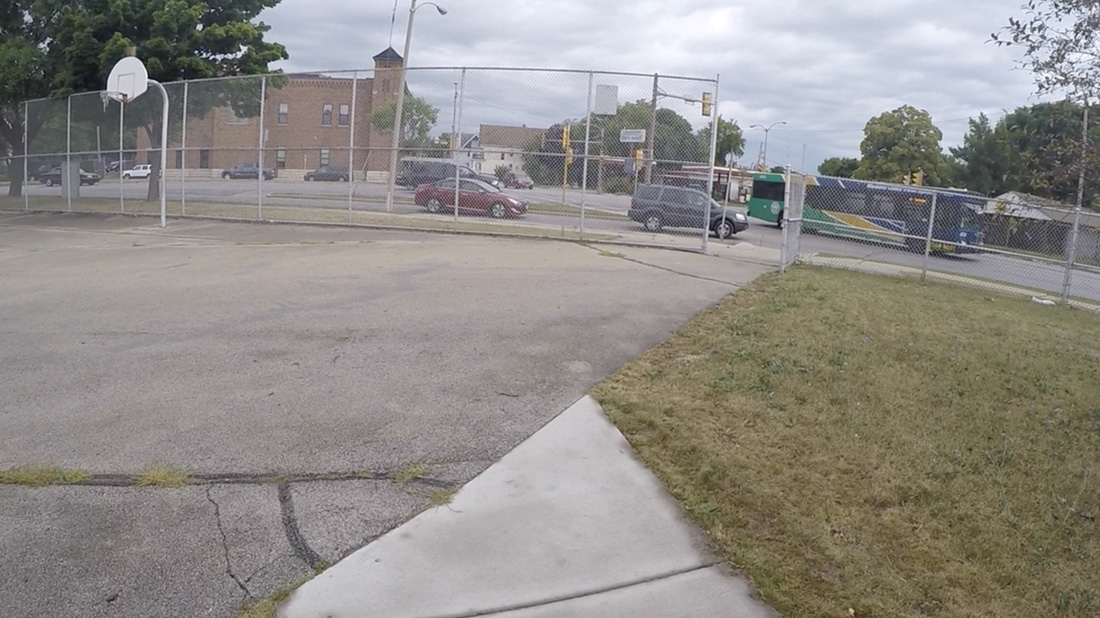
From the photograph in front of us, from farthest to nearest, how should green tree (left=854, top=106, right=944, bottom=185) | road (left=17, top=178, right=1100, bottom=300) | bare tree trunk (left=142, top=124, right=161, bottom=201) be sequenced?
green tree (left=854, top=106, right=944, bottom=185) → bare tree trunk (left=142, top=124, right=161, bottom=201) → road (left=17, top=178, right=1100, bottom=300)

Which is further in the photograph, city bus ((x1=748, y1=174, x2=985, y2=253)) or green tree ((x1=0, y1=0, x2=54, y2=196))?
green tree ((x1=0, y1=0, x2=54, y2=196))

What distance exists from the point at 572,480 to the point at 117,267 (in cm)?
1000

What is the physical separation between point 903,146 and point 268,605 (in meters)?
61.1

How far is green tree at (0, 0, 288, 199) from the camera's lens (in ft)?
79.6

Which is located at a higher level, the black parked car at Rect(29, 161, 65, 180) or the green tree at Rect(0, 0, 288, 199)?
the green tree at Rect(0, 0, 288, 199)

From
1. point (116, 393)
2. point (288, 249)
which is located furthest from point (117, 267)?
point (116, 393)

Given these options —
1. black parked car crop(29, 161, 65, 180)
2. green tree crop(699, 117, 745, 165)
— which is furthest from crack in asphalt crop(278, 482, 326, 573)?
green tree crop(699, 117, 745, 165)

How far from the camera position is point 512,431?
229 inches

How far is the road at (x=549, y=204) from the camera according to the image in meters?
16.7

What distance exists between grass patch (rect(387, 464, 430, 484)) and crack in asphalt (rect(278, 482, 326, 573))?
589 mm

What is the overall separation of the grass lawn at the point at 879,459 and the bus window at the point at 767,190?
3120 centimetres

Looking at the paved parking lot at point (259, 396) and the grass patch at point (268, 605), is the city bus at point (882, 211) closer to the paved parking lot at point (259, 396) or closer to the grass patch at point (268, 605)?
the paved parking lot at point (259, 396)

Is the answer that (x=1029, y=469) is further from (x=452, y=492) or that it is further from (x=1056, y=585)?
(x=452, y=492)

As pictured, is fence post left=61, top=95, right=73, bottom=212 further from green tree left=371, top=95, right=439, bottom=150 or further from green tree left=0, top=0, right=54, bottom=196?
green tree left=371, top=95, right=439, bottom=150
